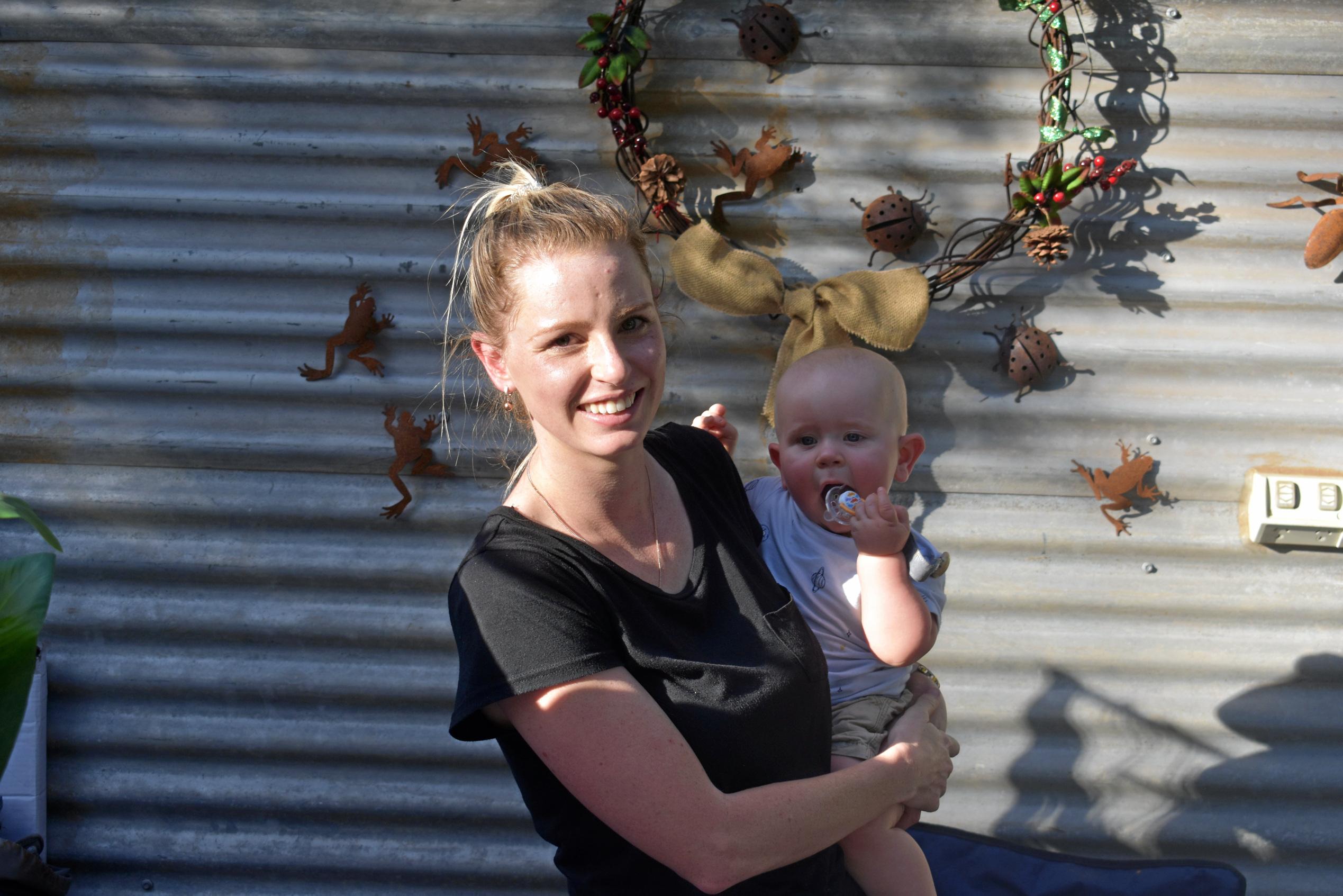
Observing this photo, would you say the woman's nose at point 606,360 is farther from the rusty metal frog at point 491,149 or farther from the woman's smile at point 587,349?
the rusty metal frog at point 491,149

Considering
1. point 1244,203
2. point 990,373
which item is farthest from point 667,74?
point 1244,203

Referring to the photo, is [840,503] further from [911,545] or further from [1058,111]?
[1058,111]

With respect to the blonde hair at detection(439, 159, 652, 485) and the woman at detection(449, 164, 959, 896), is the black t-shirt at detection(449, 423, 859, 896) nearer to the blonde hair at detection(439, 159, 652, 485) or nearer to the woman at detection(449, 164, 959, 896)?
the woman at detection(449, 164, 959, 896)

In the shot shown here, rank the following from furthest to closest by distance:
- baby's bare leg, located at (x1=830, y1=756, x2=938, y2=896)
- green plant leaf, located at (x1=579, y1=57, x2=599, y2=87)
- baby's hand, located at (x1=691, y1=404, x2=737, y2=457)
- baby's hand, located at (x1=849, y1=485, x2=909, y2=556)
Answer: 1. green plant leaf, located at (x1=579, y1=57, x2=599, y2=87)
2. baby's hand, located at (x1=691, y1=404, x2=737, y2=457)
3. baby's bare leg, located at (x1=830, y1=756, x2=938, y2=896)
4. baby's hand, located at (x1=849, y1=485, x2=909, y2=556)

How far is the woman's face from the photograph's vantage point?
145 centimetres

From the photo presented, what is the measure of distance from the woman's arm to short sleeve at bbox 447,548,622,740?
0.10 ft

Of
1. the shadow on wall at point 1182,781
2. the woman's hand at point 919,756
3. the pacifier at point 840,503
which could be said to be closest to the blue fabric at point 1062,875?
the shadow on wall at point 1182,781

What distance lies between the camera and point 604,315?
146 centimetres

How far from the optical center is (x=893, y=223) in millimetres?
2602

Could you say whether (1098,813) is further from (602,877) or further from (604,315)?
(604,315)

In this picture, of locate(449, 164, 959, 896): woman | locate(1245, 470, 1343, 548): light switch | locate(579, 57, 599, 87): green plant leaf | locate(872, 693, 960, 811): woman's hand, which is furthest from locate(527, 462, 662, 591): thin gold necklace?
locate(1245, 470, 1343, 548): light switch

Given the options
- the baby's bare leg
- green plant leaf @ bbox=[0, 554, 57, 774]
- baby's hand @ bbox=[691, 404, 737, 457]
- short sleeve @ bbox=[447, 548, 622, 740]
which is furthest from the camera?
baby's hand @ bbox=[691, 404, 737, 457]

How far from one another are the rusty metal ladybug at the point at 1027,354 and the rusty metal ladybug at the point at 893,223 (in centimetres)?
39

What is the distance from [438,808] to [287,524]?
983 millimetres
